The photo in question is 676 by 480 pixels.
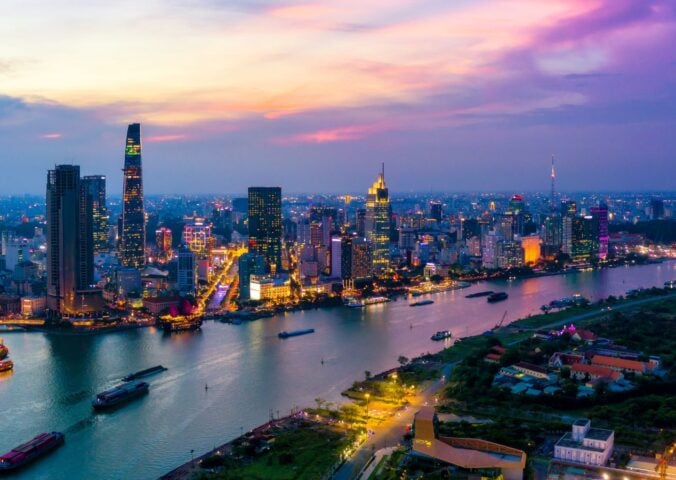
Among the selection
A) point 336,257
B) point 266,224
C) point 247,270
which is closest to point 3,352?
point 247,270

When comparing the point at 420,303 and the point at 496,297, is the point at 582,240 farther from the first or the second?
the point at 420,303

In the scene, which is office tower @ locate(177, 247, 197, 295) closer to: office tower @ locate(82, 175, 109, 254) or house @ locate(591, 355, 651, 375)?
office tower @ locate(82, 175, 109, 254)

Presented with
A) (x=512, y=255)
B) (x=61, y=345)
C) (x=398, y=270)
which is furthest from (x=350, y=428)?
(x=512, y=255)

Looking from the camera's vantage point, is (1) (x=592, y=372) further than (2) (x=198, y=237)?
No

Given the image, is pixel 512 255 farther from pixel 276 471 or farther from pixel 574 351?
pixel 276 471

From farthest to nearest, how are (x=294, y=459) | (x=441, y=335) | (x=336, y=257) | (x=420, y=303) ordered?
(x=336, y=257), (x=420, y=303), (x=441, y=335), (x=294, y=459)

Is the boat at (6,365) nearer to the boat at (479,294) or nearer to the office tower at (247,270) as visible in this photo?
the office tower at (247,270)

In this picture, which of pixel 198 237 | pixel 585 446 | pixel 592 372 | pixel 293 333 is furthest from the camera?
pixel 198 237
